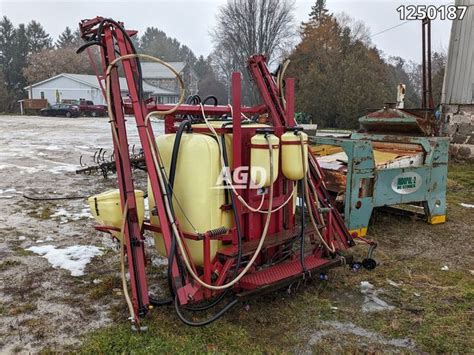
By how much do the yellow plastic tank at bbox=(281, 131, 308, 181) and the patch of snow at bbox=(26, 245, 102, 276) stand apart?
6.89ft

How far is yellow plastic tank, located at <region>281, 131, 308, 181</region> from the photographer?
3.06 m

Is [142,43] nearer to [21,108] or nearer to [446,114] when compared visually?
[21,108]

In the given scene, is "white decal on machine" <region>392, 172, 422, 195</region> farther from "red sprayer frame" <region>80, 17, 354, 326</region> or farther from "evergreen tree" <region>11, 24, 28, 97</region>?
"evergreen tree" <region>11, 24, 28, 97</region>

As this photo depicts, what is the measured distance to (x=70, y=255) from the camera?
420 cm

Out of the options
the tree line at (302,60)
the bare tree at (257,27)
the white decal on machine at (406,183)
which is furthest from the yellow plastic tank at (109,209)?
the bare tree at (257,27)

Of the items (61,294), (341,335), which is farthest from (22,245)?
(341,335)

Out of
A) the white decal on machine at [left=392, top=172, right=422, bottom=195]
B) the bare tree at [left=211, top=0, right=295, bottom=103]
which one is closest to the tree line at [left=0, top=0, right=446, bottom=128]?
the bare tree at [left=211, top=0, right=295, bottom=103]

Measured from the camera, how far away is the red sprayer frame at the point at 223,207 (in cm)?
285

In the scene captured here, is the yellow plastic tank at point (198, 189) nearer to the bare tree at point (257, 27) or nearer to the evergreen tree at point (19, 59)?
the bare tree at point (257, 27)

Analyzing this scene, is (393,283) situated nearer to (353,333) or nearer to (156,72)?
(353,333)

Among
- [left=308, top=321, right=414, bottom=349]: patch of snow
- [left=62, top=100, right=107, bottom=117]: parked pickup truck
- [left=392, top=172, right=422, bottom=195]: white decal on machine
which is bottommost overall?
[left=308, top=321, right=414, bottom=349]: patch of snow

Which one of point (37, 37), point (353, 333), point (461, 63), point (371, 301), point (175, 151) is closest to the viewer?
point (353, 333)

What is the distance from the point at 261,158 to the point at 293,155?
0.25 metres

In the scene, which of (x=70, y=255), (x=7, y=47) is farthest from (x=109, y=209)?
(x=7, y=47)
